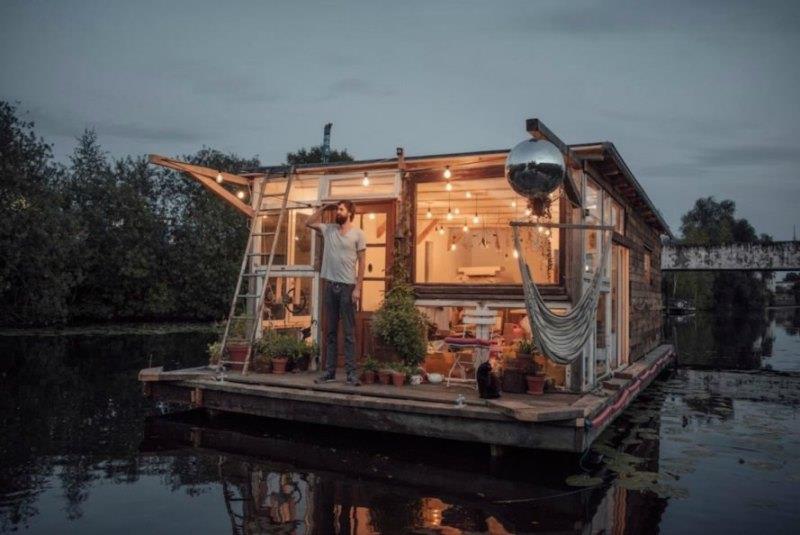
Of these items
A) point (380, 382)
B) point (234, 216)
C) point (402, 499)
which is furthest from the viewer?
point (234, 216)

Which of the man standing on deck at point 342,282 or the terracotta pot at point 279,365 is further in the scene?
the terracotta pot at point 279,365

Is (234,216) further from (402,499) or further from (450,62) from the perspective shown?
(402,499)

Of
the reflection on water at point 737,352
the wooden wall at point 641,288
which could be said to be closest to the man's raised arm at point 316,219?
the wooden wall at point 641,288

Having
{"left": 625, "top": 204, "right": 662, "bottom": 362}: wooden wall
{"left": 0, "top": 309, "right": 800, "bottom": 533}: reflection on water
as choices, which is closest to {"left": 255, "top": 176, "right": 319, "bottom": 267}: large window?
{"left": 0, "top": 309, "right": 800, "bottom": 533}: reflection on water

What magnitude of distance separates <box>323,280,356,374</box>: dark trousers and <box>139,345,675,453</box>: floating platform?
0.32 meters

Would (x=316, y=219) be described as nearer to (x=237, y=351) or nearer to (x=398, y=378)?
(x=237, y=351)

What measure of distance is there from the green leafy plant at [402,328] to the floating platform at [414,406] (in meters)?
0.66

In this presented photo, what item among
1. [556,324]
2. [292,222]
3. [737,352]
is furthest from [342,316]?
[737,352]

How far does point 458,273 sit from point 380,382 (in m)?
6.22

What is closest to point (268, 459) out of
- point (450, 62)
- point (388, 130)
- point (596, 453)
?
point (596, 453)

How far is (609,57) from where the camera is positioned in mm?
21062

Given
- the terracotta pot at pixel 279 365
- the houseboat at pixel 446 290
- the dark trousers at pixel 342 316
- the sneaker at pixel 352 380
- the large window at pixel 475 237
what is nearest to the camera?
the houseboat at pixel 446 290

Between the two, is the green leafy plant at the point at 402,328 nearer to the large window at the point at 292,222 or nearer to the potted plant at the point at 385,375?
the potted plant at the point at 385,375

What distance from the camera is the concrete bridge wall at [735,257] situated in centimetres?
3103
